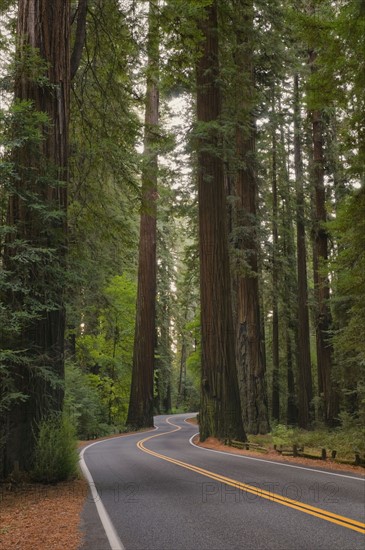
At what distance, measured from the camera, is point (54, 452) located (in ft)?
28.0

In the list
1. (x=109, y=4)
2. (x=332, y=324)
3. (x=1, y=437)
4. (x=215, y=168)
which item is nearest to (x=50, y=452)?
(x=1, y=437)

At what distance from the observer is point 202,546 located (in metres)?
5.05

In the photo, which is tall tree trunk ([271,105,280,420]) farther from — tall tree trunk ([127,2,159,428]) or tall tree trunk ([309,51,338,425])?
tall tree trunk ([127,2,159,428])

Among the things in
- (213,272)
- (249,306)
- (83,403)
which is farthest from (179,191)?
(83,403)

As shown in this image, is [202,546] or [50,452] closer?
[202,546]

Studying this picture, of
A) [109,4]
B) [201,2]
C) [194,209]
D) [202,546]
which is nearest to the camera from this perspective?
[202,546]

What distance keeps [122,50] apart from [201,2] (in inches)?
122

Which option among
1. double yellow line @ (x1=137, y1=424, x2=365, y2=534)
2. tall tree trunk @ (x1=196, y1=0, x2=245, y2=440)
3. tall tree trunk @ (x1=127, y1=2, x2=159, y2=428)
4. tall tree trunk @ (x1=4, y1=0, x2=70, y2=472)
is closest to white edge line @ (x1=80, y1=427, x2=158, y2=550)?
tall tree trunk @ (x1=4, y1=0, x2=70, y2=472)

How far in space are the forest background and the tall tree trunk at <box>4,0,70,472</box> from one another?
0.04 m

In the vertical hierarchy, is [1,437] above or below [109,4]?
below

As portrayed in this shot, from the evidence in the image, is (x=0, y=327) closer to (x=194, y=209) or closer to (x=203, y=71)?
(x=203, y=71)

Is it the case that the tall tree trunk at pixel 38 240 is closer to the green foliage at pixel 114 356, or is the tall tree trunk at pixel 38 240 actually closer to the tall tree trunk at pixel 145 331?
the tall tree trunk at pixel 145 331

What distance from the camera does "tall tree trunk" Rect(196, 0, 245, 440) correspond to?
15.9m

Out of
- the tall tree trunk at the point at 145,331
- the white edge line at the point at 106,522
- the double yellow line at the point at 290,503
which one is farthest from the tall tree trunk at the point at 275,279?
the white edge line at the point at 106,522
